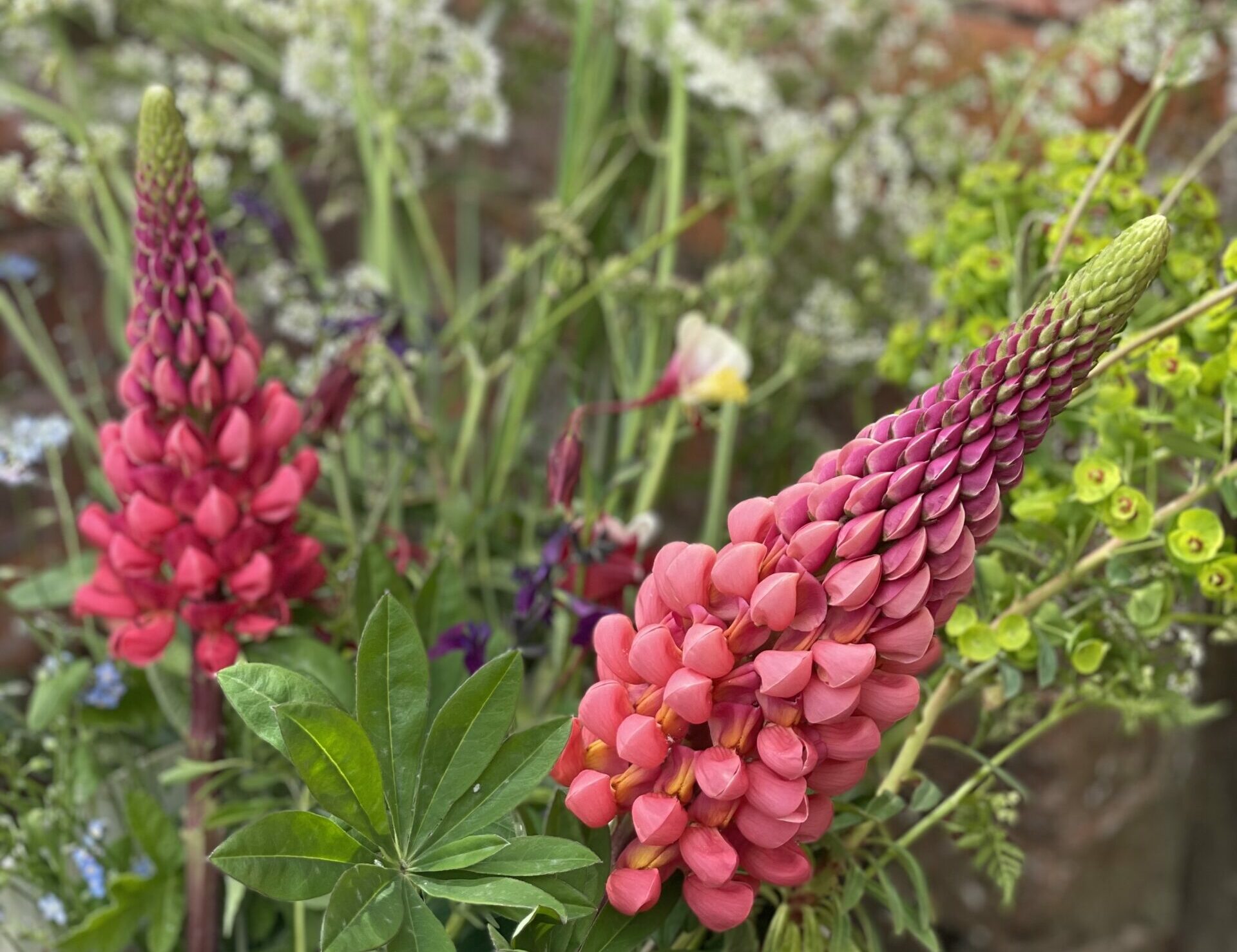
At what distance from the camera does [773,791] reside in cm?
36

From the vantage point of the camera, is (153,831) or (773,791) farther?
(153,831)

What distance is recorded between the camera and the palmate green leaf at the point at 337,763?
0.35m

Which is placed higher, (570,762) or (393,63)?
(393,63)

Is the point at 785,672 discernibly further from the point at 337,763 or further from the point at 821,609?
the point at 337,763

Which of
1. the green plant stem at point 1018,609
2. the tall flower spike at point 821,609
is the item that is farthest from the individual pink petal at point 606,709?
the green plant stem at point 1018,609

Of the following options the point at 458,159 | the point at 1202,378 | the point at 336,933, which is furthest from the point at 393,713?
the point at 458,159

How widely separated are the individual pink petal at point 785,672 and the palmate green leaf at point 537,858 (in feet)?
0.27

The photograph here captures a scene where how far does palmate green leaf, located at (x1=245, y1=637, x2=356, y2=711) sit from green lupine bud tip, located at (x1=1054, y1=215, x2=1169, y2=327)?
35cm

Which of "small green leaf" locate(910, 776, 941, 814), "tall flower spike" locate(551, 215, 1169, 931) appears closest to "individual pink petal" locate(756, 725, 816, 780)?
"tall flower spike" locate(551, 215, 1169, 931)

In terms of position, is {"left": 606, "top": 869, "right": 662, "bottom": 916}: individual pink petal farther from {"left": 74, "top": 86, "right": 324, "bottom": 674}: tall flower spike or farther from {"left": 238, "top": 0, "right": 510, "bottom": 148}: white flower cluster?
{"left": 238, "top": 0, "right": 510, "bottom": 148}: white flower cluster

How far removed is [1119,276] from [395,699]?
278 mm

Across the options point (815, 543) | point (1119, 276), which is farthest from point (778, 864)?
point (1119, 276)

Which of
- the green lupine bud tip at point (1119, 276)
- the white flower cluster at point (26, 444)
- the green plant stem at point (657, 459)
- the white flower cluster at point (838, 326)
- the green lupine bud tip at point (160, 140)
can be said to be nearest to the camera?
the green lupine bud tip at point (1119, 276)

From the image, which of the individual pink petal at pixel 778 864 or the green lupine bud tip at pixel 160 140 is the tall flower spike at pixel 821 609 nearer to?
the individual pink petal at pixel 778 864
